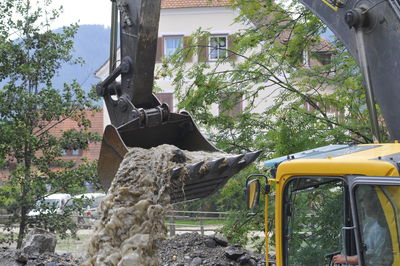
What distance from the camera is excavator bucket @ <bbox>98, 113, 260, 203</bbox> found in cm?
634

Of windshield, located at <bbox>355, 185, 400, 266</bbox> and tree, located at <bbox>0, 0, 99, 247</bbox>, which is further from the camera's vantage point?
tree, located at <bbox>0, 0, 99, 247</bbox>

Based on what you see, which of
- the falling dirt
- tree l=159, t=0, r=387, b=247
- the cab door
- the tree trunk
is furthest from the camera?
the tree trunk

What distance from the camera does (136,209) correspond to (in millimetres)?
6355

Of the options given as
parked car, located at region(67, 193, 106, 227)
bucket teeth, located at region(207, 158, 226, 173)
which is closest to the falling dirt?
bucket teeth, located at region(207, 158, 226, 173)

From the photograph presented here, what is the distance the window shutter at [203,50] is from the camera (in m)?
12.1

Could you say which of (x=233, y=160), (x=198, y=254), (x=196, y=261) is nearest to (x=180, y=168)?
(x=233, y=160)

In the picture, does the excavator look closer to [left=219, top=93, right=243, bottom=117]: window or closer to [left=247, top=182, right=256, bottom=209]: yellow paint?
[left=247, top=182, right=256, bottom=209]: yellow paint

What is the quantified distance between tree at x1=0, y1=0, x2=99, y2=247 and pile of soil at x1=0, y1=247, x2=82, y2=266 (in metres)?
2.09

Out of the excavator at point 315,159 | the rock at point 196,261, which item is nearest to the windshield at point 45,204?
the rock at point 196,261

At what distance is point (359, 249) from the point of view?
14.6 feet

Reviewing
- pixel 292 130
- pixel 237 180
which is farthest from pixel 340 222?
pixel 237 180

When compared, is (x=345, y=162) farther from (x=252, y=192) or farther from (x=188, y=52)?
(x=188, y=52)

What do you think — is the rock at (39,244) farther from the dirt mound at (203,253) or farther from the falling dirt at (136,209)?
the falling dirt at (136,209)

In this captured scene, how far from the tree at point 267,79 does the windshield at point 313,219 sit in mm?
5742
